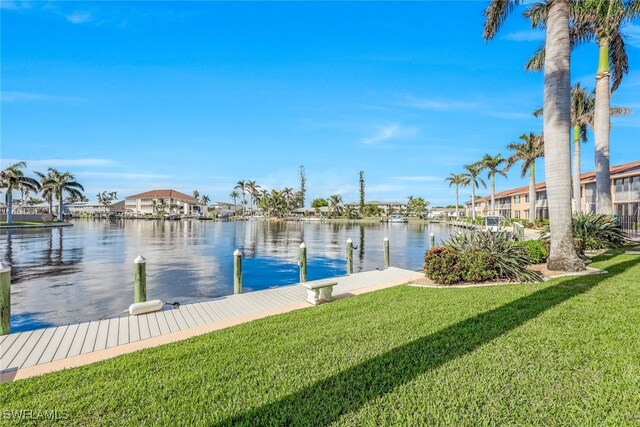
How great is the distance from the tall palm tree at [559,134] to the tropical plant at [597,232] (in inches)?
215

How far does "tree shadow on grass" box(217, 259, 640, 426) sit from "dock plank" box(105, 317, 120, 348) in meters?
4.07

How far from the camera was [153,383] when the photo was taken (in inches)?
173

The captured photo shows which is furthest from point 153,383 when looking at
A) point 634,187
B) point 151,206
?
point 151,206

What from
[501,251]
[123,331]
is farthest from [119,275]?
[501,251]

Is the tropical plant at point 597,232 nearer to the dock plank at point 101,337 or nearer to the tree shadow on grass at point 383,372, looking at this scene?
the tree shadow on grass at point 383,372

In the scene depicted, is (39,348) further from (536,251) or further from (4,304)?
(536,251)

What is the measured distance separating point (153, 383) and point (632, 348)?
641 centimetres

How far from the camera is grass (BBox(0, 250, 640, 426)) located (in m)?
3.56

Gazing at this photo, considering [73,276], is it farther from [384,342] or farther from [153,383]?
[384,342]

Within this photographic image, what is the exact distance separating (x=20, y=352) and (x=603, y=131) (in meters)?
25.6

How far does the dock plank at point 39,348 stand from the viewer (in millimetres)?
5616

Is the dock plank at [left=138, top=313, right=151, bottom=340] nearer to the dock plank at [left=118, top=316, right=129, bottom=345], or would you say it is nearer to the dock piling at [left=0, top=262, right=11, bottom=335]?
the dock plank at [left=118, top=316, right=129, bottom=345]

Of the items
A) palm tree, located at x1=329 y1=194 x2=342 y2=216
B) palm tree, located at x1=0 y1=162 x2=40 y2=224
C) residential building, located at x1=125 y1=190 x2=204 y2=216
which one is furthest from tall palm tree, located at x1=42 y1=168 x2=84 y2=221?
palm tree, located at x1=329 y1=194 x2=342 y2=216

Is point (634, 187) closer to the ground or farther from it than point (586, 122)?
closer to the ground
